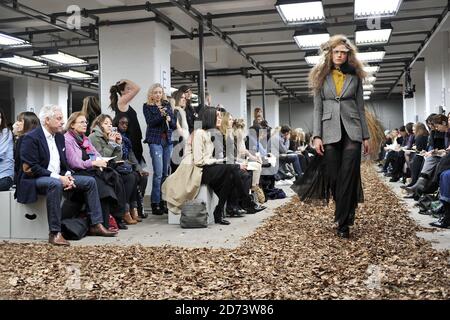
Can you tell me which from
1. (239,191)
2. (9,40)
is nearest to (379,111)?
(9,40)

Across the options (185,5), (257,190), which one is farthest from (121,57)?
(257,190)

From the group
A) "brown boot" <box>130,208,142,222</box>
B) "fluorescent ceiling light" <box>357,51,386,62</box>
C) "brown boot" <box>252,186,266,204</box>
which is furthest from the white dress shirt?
"fluorescent ceiling light" <box>357,51,386,62</box>

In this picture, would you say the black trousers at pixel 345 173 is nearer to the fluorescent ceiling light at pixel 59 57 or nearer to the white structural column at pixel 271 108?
the fluorescent ceiling light at pixel 59 57

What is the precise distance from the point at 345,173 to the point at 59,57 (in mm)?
9284

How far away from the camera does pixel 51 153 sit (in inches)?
205

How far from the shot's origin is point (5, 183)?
18.9ft

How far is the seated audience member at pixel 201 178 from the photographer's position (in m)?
6.16

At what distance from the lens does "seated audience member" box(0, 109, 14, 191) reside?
5785 mm

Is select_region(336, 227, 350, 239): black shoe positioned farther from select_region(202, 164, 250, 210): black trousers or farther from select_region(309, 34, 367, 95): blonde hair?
select_region(202, 164, 250, 210): black trousers

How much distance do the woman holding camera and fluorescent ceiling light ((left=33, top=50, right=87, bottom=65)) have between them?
17.5 feet

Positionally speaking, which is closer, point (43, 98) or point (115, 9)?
point (115, 9)
